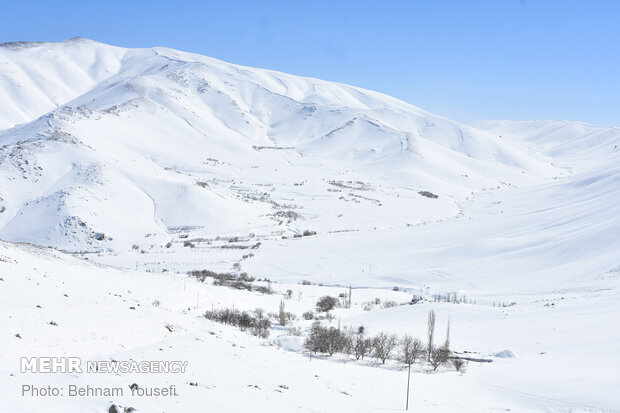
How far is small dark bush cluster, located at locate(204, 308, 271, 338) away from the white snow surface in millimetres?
763

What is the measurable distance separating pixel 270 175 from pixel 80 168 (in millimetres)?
43770

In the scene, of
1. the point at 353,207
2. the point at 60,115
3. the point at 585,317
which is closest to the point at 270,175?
the point at 353,207

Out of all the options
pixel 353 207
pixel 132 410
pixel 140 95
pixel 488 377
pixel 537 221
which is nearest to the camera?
pixel 132 410

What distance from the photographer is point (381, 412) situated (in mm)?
13562

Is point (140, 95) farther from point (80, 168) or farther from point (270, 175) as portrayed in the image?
point (80, 168)

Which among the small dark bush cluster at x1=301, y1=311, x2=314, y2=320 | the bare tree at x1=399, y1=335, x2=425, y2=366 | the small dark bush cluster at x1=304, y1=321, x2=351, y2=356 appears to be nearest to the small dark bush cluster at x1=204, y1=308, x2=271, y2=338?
the small dark bush cluster at x1=304, y1=321, x2=351, y2=356

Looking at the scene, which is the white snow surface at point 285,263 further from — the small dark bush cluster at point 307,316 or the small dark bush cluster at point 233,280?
the small dark bush cluster at point 233,280

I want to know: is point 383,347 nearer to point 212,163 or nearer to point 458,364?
point 458,364

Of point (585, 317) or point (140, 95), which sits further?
point (140, 95)

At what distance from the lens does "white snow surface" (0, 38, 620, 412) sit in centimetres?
1449

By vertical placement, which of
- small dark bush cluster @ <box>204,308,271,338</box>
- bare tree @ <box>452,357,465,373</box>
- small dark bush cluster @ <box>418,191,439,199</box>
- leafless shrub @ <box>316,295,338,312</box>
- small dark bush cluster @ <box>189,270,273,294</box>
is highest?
small dark bush cluster @ <box>418,191,439,199</box>

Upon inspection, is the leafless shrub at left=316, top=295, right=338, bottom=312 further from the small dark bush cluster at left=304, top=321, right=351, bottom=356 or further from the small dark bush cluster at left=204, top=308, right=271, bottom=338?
the small dark bush cluster at left=304, top=321, right=351, bottom=356

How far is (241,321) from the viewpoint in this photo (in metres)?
24.8

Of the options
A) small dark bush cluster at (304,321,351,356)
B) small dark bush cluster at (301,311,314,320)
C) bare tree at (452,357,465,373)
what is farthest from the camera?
small dark bush cluster at (301,311,314,320)
